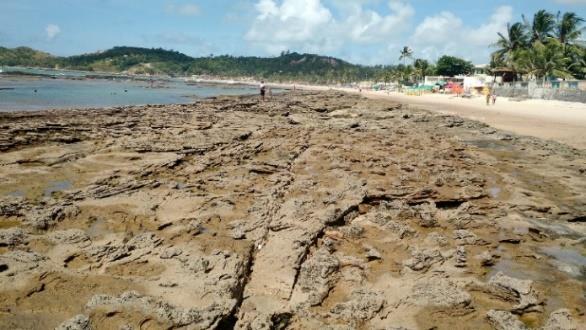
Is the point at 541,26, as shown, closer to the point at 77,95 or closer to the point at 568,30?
the point at 568,30

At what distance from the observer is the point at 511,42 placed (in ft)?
183

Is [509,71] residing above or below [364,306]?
above

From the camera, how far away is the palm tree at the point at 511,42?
5415 cm

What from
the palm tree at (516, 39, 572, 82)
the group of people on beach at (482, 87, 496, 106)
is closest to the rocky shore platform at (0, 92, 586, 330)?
the group of people on beach at (482, 87, 496, 106)

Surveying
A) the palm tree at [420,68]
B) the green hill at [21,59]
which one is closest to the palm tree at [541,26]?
the palm tree at [420,68]

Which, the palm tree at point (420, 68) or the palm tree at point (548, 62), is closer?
the palm tree at point (548, 62)

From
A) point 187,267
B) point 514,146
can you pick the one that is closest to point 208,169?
point 187,267

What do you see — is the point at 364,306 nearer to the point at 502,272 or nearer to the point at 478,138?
the point at 502,272

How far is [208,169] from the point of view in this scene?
32.9 ft

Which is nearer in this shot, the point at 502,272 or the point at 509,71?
the point at 502,272

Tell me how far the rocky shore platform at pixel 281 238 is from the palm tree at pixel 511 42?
48.9 meters

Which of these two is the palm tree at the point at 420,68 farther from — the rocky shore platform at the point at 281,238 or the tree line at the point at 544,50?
the rocky shore platform at the point at 281,238

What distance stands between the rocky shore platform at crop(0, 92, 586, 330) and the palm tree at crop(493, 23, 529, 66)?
48.9 m

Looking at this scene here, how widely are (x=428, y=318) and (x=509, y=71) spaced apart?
175 feet
